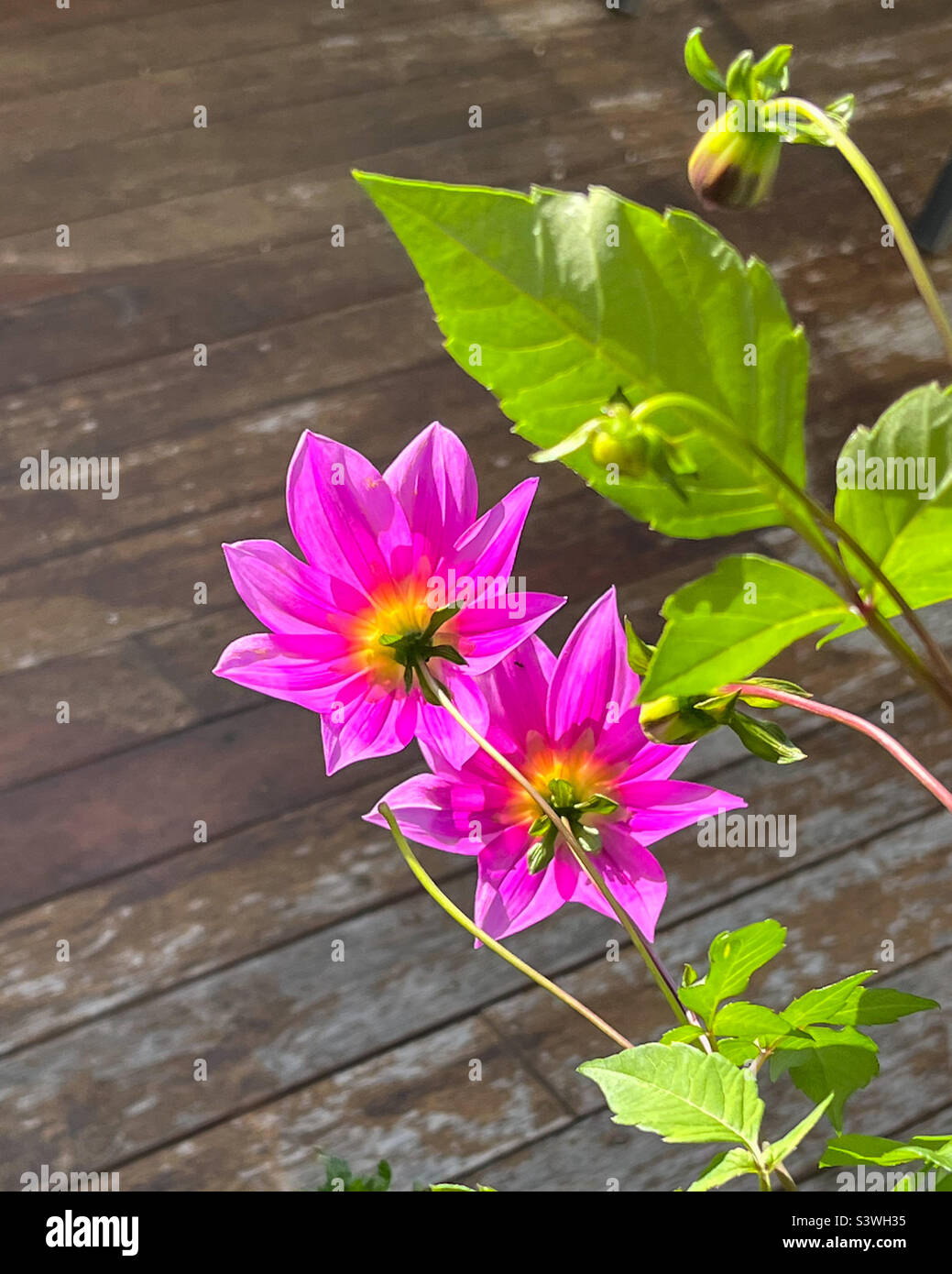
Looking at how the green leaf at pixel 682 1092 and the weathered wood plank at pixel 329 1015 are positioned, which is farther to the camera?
the weathered wood plank at pixel 329 1015

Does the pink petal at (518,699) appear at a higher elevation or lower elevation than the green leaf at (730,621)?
higher

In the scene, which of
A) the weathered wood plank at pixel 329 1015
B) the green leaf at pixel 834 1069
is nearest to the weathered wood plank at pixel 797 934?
the weathered wood plank at pixel 329 1015

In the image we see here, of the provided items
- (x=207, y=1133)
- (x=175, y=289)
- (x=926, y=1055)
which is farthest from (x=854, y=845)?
(x=175, y=289)

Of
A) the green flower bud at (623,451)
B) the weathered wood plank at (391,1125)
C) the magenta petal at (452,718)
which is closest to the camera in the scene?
the green flower bud at (623,451)

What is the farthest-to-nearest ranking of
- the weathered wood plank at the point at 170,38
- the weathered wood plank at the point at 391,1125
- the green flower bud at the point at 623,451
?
the weathered wood plank at the point at 170,38
the weathered wood plank at the point at 391,1125
the green flower bud at the point at 623,451

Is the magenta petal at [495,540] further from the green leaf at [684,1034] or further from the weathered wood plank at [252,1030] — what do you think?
the weathered wood plank at [252,1030]
